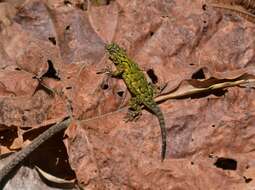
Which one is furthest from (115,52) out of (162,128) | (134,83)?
(162,128)

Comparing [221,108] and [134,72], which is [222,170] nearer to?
[221,108]

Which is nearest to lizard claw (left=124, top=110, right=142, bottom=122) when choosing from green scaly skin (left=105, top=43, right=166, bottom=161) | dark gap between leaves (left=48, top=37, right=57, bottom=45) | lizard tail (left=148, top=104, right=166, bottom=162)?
green scaly skin (left=105, top=43, right=166, bottom=161)

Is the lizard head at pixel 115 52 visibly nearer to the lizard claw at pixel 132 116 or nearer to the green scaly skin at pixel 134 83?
the green scaly skin at pixel 134 83

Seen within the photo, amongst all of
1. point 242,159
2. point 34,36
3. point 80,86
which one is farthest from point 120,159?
point 34,36

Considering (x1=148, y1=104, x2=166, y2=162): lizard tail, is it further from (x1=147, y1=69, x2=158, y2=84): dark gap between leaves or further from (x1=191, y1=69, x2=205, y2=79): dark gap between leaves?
(x1=191, y1=69, x2=205, y2=79): dark gap between leaves

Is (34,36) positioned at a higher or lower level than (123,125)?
higher

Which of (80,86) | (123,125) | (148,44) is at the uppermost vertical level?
(148,44)

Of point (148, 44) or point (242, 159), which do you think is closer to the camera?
point (242, 159)
